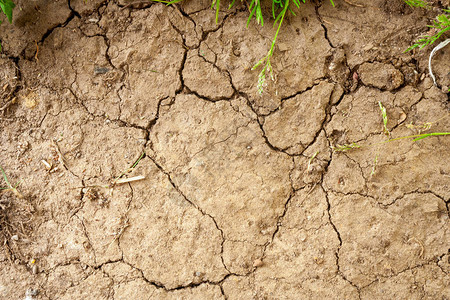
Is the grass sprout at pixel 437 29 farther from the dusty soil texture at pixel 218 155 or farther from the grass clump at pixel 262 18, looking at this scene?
the grass clump at pixel 262 18

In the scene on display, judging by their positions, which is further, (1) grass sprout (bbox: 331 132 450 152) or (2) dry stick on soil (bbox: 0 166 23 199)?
(2) dry stick on soil (bbox: 0 166 23 199)

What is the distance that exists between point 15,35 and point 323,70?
2.24m

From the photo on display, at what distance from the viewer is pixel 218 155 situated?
2543mm

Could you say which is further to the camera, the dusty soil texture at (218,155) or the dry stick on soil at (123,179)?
the dry stick on soil at (123,179)

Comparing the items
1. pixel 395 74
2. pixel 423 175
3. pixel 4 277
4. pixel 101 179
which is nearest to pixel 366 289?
pixel 423 175

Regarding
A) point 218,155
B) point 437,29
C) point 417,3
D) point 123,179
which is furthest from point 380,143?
point 123,179

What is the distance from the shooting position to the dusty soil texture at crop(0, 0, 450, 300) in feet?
7.93

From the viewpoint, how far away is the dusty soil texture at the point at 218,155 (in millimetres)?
2416

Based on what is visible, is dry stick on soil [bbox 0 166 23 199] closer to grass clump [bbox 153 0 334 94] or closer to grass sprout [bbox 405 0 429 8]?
grass clump [bbox 153 0 334 94]

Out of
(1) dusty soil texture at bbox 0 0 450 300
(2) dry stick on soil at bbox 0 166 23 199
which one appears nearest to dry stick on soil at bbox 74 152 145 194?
(1) dusty soil texture at bbox 0 0 450 300

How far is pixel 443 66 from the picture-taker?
2.47 meters

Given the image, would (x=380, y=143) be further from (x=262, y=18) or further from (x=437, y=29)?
(x=262, y=18)

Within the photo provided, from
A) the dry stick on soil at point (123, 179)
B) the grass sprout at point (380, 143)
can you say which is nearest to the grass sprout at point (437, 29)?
the grass sprout at point (380, 143)

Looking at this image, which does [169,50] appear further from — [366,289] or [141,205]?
[366,289]
